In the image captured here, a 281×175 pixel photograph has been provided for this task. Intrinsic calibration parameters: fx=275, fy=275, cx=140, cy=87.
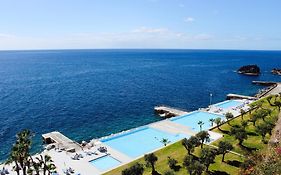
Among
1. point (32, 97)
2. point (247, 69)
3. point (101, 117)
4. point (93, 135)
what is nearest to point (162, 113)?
point (101, 117)

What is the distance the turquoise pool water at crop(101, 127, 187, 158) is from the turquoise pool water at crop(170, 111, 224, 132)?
9.07 metres

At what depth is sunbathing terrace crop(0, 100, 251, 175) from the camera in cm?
5025

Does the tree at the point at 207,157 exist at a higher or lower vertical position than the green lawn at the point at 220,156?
higher

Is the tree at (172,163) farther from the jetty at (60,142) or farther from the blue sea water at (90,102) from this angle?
the blue sea water at (90,102)

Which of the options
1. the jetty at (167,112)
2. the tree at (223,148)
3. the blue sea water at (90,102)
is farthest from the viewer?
the jetty at (167,112)

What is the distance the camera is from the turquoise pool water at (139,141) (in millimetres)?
58562

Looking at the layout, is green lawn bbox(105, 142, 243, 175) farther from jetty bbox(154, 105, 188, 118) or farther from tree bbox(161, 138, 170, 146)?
jetty bbox(154, 105, 188, 118)

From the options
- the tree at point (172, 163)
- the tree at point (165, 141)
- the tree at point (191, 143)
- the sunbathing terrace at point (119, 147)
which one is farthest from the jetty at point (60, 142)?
the tree at point (191, 143)

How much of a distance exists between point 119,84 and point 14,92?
5147 centimetres

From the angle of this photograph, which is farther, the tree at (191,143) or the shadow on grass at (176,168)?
the tree at (191,143)

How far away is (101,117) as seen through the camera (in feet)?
279

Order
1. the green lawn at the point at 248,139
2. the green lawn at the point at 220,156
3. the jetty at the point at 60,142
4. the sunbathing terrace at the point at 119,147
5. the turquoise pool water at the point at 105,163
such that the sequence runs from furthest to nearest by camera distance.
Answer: the jetty at the point at 60,142, the green lawn at the point at 248,139, the sunbathing terrace at the point at 119,147, the turquoise pool water at the point at 105,163, the green lawn at the point at 220,156

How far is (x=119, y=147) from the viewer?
59906 mm

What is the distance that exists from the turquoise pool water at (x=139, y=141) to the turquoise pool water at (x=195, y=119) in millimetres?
9074
